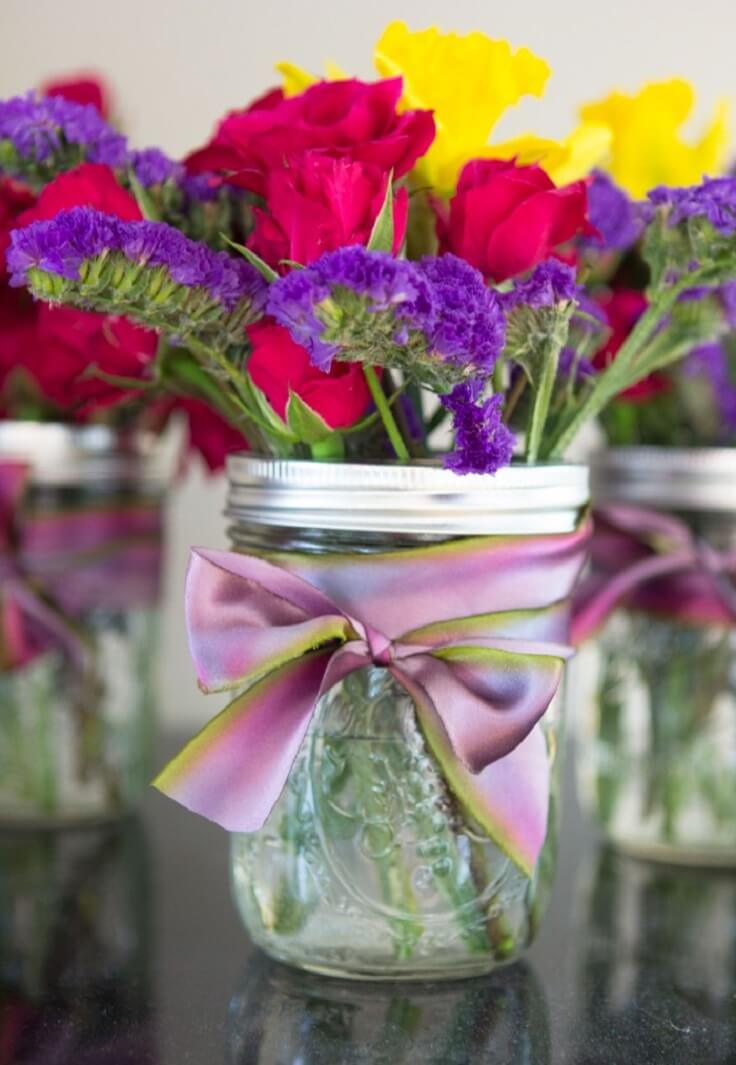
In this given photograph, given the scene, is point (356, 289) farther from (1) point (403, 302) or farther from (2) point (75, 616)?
(2) point (75, 616)

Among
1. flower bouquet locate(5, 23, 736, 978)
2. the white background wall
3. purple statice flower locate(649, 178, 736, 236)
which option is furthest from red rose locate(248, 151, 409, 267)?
the white background wall

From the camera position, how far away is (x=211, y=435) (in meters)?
0.64

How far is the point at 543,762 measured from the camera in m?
0.50

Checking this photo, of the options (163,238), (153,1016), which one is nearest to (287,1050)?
(153,1016)

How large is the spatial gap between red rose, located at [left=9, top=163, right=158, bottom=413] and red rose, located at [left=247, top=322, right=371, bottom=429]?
0.22 ft

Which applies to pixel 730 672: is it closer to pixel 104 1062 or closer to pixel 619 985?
pixel 619 985

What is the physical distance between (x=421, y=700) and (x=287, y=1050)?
5.1 inches

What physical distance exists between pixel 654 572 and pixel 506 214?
0.25 meters

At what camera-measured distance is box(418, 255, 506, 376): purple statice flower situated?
0.39 m

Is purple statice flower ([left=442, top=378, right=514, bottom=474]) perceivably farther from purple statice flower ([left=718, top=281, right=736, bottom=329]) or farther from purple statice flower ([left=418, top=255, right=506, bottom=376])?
purple statice flower ([left=718, top=281, right=736, bottom=329])

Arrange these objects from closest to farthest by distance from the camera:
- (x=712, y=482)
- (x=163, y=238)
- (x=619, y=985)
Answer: (x=163, y=238)
(x=619, y=985)
(x=712, y=482)

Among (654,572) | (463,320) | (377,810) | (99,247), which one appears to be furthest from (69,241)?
(654,572)

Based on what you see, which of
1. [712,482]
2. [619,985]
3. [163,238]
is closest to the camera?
[163,238]

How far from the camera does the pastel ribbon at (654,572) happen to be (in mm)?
659
